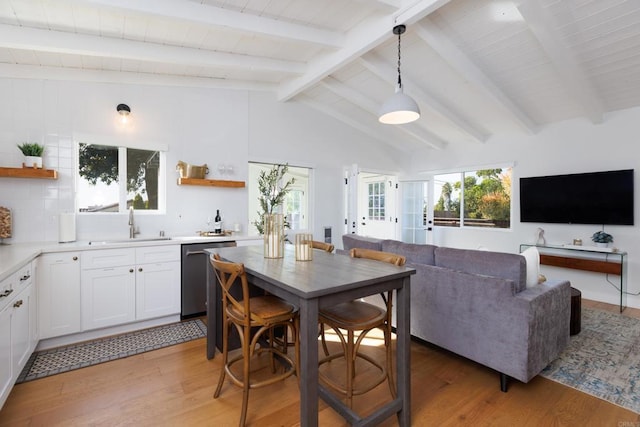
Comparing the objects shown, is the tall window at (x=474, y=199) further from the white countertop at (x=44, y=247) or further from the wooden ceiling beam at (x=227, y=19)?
the white countertop at (x=44, y=247)

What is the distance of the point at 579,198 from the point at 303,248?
4562mm

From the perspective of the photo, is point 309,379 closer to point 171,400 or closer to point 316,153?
point 171,400

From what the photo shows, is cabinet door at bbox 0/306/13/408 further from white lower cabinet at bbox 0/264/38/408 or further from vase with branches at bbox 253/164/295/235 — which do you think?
vase with branches at bbox 253/164/295/235

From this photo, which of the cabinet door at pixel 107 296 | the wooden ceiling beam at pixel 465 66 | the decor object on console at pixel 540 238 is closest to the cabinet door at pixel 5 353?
the cabinet door at pixel 107 296

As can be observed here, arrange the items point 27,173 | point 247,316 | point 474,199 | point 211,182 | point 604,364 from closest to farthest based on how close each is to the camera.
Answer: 1. point 247,316
2. point 604,364
3. point 27,173
4. point 211,182
5. point 474,199

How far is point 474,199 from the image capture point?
5832 millimetres

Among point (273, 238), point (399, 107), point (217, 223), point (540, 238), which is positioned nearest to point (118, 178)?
point (217, 223)

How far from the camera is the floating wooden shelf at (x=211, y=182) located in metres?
3.88

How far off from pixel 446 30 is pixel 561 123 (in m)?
2.84

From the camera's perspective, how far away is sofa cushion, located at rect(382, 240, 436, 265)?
2.66m

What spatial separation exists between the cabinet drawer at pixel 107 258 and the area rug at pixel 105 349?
72cm

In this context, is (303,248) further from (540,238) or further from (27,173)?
(540,238)

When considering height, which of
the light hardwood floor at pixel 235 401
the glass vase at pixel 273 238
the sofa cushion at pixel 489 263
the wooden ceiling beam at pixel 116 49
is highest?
the wooden ceiling beam at pixel 116 49

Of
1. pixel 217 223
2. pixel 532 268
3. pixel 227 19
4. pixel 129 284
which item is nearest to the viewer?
pixel 532 268
